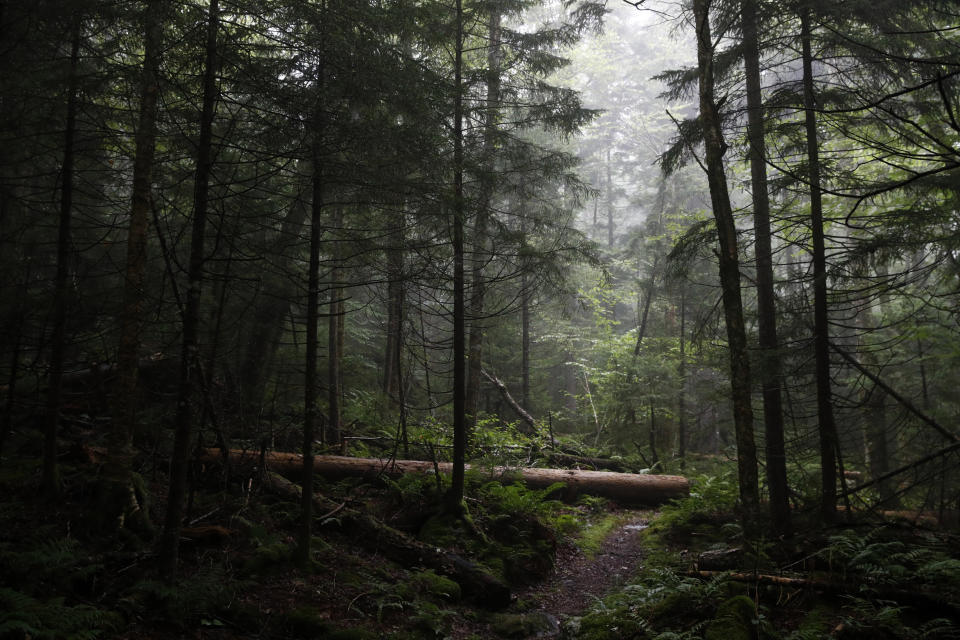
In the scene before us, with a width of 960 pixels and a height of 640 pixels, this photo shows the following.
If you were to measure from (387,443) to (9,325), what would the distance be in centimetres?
832

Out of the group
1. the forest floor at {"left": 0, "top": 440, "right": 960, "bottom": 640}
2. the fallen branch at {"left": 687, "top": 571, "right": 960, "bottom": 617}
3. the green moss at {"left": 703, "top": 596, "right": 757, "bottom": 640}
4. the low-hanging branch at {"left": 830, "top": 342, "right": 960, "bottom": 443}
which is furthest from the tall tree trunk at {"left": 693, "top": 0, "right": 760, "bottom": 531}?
the low-hanging branch at {"left": 830, "top": 342, "right": 960, "bottom": 443}

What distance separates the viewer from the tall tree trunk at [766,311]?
8.73 meters

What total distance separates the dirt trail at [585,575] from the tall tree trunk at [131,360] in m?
5.49

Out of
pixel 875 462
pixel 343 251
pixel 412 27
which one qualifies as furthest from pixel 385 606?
pixel 875 462

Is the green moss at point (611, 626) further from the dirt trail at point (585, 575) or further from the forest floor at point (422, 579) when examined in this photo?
the dirt trail at point (585, 575)

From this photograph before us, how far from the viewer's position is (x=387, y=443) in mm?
14070

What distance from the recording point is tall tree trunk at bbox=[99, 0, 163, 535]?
6812mm

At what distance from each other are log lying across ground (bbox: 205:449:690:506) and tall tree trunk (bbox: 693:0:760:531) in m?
5.55

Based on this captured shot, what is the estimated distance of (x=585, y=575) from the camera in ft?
30.4

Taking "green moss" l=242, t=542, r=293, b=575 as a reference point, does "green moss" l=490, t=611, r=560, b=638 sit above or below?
below

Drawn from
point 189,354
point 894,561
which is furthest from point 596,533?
point 189,354

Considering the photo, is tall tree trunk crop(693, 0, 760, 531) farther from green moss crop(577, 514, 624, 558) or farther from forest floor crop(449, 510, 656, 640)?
green moss crop(577, 514, 624, 558)

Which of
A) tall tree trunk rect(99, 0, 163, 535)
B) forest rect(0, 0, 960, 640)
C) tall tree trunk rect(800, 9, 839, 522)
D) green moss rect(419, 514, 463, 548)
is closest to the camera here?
forest rect(0, 0, 960, 640)

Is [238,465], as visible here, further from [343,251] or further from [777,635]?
[777,635]
